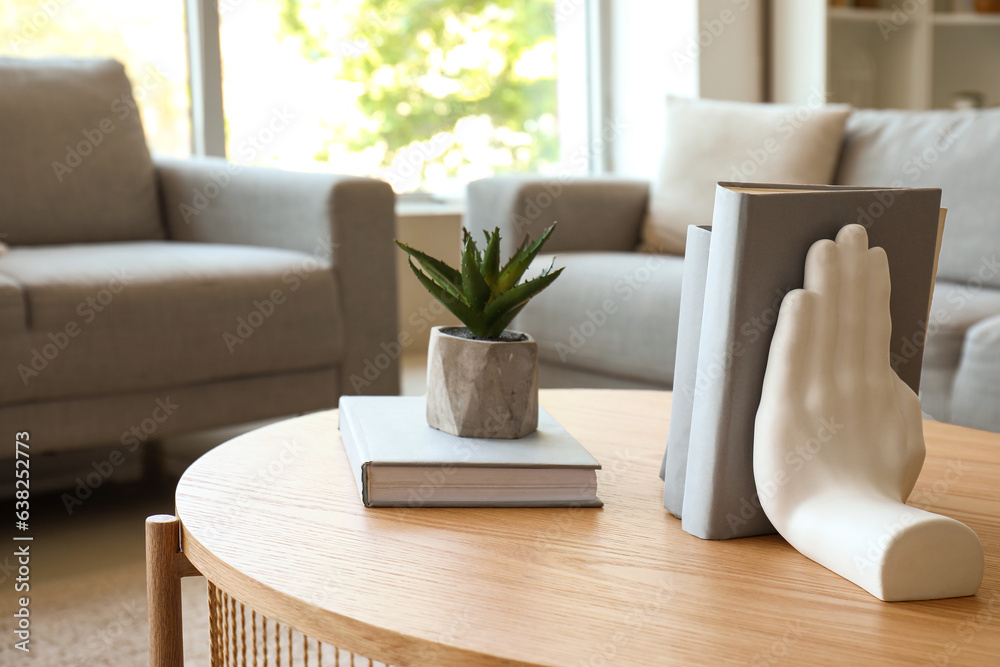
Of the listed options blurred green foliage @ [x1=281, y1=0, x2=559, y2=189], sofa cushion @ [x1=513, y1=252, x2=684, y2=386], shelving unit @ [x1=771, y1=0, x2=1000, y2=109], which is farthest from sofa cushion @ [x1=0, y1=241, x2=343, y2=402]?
shelving unit @ [x1=771, y1=0, x2=1000, y2=109]

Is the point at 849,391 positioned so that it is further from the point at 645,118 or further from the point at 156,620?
the point at 645,118

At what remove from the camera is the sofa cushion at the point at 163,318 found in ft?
5.17

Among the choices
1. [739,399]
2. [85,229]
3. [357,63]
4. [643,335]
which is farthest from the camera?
[357,63]

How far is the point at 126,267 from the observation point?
1710 mm

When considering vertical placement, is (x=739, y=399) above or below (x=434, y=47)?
below

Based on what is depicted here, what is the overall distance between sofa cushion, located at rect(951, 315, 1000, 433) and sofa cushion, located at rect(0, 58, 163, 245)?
5.86ft

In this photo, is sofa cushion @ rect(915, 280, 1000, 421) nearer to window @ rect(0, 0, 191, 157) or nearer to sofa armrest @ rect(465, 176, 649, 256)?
sofa armrest @ rect(465, 176, 649, 256)

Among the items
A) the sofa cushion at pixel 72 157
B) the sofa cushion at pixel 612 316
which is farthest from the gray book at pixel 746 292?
the sofa cushion at pixel 72 157

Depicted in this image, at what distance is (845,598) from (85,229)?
204 cm

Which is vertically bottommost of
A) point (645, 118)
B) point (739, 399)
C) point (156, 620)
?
point (156, 620)

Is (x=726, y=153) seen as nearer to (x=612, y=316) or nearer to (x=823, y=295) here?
(x=612, y=316)

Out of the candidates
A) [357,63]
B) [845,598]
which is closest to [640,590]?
[845,598]

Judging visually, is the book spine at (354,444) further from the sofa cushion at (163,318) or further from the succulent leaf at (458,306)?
the sofa cushion at (163,318)

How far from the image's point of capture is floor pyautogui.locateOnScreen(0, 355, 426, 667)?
119 cm
